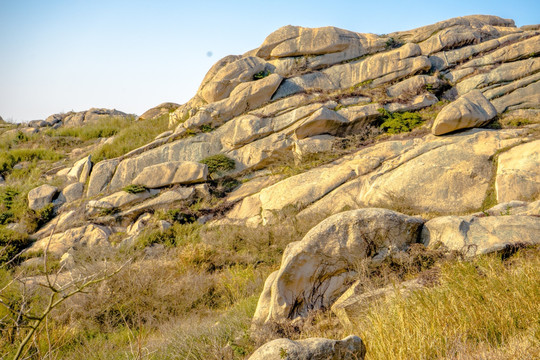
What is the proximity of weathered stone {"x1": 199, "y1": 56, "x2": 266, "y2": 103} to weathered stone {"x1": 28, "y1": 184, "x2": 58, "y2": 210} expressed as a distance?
890 centimetres

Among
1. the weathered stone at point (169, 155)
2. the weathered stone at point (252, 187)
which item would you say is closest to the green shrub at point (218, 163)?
the weathered stone at point (169, 155)

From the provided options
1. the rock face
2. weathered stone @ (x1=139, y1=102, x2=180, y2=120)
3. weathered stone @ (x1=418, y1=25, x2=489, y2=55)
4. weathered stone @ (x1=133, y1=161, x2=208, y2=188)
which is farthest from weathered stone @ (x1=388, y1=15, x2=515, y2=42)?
the rock face

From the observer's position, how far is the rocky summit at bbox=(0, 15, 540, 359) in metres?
6.87

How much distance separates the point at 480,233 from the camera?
6930 millimetres

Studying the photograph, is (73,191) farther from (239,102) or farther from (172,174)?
(239,102)

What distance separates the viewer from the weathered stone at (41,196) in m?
16.6

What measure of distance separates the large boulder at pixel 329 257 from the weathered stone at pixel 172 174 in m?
10.1

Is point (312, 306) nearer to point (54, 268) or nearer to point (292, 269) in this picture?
point (292, 269)

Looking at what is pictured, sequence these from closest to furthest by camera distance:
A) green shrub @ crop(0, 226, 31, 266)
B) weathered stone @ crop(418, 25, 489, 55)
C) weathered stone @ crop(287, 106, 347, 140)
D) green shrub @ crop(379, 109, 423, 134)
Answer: green shrub @ crop(0, 226, 31, 266) → green shrub @ crop(379, 109, 423, 134) → weathered stone @ crop(287, 106, 347, 140) → weathered stone @ crop(418, 25, 489, 55)

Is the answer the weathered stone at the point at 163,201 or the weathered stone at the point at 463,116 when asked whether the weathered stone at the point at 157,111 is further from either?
the weathered stone at the point at 463,116

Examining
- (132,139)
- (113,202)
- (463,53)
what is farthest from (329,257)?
(463,53)

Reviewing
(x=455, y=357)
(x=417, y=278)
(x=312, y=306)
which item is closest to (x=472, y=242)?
(x=417, y=278)

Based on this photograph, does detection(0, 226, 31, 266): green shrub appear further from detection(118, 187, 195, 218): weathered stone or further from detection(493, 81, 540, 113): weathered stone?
detection(493, 81, 540, 113): weathered stone

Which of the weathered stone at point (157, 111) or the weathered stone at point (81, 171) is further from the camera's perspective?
the weathered stone at point (157, 111)
